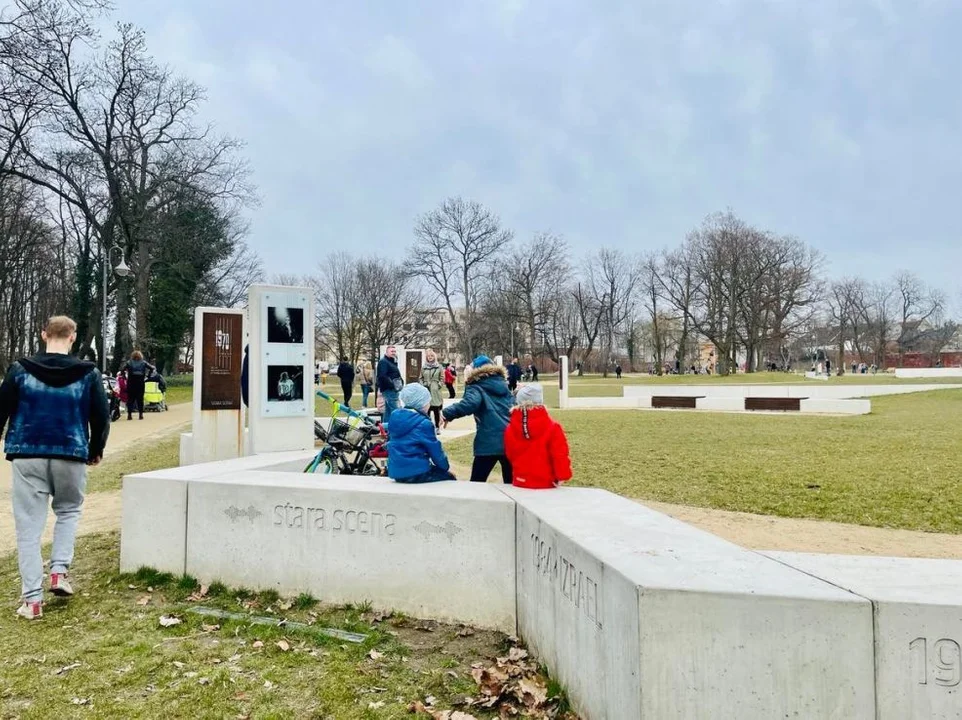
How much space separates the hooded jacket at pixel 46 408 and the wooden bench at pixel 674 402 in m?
23.2

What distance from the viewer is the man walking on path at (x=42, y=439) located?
4.43m

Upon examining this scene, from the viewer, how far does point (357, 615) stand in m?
4.35

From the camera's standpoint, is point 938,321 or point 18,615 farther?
point 938,321

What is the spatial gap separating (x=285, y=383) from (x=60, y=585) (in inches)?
170

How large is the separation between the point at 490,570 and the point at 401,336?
59.3m

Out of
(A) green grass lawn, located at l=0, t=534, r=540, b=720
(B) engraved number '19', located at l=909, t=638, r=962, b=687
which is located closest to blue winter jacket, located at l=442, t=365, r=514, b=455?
(A) green grass lawn, located at l=0, t=534, r=540, b=720

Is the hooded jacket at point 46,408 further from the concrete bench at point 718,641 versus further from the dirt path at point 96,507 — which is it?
the concrete bench at point 718,641

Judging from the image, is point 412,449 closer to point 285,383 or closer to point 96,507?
point 285,383

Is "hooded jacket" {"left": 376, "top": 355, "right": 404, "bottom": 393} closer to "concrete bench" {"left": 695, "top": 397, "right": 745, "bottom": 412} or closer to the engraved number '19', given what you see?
the engraved number '19'

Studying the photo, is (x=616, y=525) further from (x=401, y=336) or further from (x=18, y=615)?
(x=401, y=336)

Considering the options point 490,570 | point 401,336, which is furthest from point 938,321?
point 490,570

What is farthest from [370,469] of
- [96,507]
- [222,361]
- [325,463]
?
[222,361]

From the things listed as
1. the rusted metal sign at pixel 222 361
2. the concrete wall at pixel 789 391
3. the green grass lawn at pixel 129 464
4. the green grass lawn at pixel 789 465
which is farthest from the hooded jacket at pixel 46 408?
the concrete wall at pixel 789 391

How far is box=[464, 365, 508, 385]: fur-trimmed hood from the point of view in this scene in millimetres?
6379
